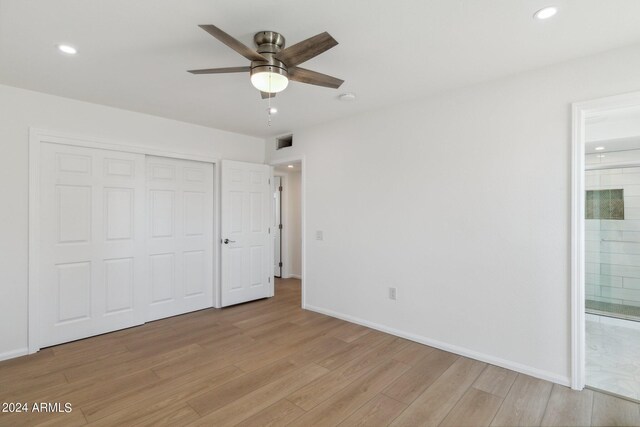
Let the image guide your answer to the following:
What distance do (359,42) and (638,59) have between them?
1970 mm

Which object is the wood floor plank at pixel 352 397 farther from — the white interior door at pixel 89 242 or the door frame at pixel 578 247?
the white interior door at pixel 89 242

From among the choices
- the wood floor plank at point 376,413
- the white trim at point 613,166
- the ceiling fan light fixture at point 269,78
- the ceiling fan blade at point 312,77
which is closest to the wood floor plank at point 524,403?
the wood floor plank at point 376,413

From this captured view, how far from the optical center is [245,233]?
4559 mm

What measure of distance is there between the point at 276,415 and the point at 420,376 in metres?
1.23

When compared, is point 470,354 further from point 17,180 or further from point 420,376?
point 17,180

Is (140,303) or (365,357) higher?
(140,303)

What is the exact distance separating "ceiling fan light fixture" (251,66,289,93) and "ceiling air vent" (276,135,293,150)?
256 centimetres

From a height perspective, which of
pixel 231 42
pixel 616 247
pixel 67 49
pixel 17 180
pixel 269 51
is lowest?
pixel 616 247

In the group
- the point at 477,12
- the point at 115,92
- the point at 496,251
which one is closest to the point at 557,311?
the point at 496,251

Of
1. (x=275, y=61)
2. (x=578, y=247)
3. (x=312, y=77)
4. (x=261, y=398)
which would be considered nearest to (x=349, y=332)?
(x=261, y=398)

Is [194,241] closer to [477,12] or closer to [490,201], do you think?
[490,201]

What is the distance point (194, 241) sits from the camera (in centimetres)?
421

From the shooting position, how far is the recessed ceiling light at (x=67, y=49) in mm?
2184

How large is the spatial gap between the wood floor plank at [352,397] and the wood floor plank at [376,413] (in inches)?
1.5
